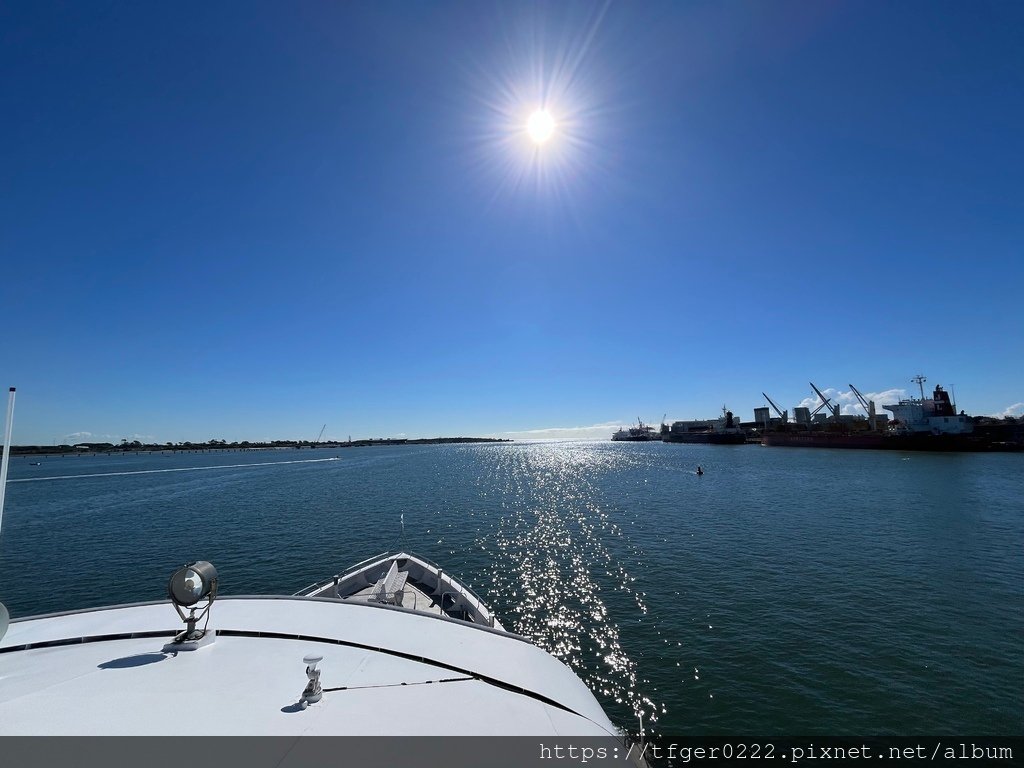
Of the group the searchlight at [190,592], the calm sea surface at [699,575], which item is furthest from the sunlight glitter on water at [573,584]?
the searchlight at [190,592]

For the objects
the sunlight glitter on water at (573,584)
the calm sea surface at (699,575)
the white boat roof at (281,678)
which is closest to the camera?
the white boat roof at (281,678)

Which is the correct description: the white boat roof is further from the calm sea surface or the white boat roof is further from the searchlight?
the calm sea surface

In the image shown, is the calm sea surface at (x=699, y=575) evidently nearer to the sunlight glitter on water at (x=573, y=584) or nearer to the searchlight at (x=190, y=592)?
the sunlight glitter on water at (x=573, y=584)

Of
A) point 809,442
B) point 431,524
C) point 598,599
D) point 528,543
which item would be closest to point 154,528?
point 431,524

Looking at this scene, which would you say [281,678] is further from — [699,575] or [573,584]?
[699,575]

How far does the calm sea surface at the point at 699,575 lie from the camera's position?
49.2 ft

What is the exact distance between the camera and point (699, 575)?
2691cm

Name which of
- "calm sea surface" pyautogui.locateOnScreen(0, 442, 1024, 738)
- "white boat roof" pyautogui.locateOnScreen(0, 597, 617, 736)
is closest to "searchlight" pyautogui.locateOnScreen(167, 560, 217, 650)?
"white boat roof" pyautogui.locateOnScreen(0, 597, 617, 736)

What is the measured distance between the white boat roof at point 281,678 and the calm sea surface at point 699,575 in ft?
6.77

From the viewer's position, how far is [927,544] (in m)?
32.7

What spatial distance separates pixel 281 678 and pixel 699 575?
26408 mm

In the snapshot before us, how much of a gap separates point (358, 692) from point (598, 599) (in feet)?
66.2

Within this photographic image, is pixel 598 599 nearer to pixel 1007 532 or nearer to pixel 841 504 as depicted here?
pixel 1007 532

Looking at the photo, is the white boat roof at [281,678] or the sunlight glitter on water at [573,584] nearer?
the white boat roof at [281,678]
